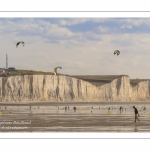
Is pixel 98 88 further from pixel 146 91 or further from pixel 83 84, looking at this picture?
pixel 146 91

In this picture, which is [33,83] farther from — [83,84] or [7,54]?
[7,54]

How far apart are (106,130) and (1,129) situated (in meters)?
6.71

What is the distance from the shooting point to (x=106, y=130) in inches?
1012

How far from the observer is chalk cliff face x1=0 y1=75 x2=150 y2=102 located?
86.9 m

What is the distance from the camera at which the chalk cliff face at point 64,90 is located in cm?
8694

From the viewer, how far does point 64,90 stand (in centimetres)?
9162
